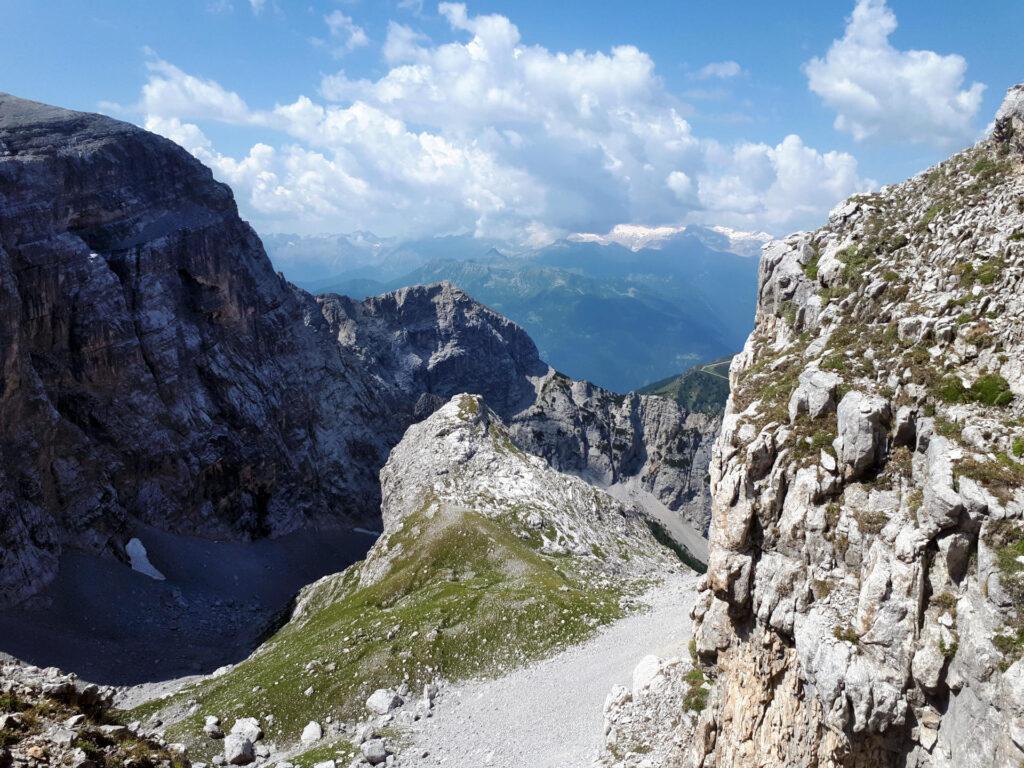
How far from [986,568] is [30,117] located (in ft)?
476

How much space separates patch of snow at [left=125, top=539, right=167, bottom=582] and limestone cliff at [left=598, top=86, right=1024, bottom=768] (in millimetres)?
87110

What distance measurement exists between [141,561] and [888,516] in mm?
103920

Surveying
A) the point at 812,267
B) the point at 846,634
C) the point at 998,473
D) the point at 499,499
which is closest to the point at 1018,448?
the point at 998,473

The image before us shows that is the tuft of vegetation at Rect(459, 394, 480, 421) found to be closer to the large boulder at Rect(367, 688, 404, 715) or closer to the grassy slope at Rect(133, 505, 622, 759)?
the grassy slope at Rect(133, 505, 622, 759)

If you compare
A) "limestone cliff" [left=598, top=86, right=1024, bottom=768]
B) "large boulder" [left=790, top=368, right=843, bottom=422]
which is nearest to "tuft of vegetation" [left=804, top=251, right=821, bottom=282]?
"limestone cliff" [left=598, top=86, right=1024, bottom=768]

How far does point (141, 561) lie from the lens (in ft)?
315

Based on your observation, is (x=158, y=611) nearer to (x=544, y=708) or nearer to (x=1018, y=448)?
(x=544, y=708)

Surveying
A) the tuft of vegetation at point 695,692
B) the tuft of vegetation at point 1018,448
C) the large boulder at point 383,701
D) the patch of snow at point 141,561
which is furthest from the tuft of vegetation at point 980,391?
the patch of snow at point 141,561

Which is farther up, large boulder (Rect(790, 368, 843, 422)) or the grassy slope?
large boulder (Rect(790, 368, 843, 422))

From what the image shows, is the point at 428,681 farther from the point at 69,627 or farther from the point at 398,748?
the point at 69,627

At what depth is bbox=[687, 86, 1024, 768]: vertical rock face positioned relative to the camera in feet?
53.0

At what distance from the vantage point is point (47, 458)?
304 feet

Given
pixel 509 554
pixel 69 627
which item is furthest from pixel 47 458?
pixel 509 554

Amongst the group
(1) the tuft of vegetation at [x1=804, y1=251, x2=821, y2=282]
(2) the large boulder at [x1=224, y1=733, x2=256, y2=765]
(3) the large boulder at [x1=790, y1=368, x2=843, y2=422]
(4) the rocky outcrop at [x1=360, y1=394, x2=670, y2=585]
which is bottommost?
(2) the large boulder at [x1=224, y1=733, x2=256, y2=765]
